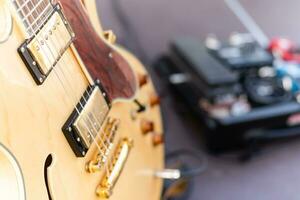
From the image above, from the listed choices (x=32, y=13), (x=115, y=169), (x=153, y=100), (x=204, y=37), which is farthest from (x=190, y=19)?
(x=32, y=13)

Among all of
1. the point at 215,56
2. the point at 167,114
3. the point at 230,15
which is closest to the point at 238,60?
the point at 215,56

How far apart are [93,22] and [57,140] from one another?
25cm

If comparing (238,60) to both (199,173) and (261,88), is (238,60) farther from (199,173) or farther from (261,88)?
(199,173)

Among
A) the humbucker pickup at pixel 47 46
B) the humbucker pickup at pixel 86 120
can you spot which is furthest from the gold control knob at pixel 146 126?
the humbucker pickup at pixel 47 46

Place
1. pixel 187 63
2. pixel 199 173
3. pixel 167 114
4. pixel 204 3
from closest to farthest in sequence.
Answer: pixel 199 173 < pixel 187 63 < pixel 167 114 < pixel 204 3

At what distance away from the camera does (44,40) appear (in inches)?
21.5

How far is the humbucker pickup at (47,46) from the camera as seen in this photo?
20.2 inches

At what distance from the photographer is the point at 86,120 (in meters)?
0.63

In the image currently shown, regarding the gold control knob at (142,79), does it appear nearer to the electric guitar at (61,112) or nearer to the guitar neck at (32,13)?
the electric guitar at (61,112)

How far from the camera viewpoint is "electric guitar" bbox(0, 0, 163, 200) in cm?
48

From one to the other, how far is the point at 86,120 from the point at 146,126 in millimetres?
271

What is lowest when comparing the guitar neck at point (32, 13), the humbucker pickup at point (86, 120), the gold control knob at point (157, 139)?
the gold control knob at point (157, 139)

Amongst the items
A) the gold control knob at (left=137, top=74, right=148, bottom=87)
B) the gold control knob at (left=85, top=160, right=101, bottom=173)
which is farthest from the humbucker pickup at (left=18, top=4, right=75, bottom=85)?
the gold control knob at (left=137, top=74, right=148, bottom=87)

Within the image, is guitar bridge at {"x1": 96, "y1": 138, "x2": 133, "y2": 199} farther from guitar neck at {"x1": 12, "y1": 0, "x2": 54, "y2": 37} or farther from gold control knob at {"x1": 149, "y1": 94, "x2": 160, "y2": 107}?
guitar neck at {"x1": 12, "y1": 0, "x2": 54, "y2": 37}
